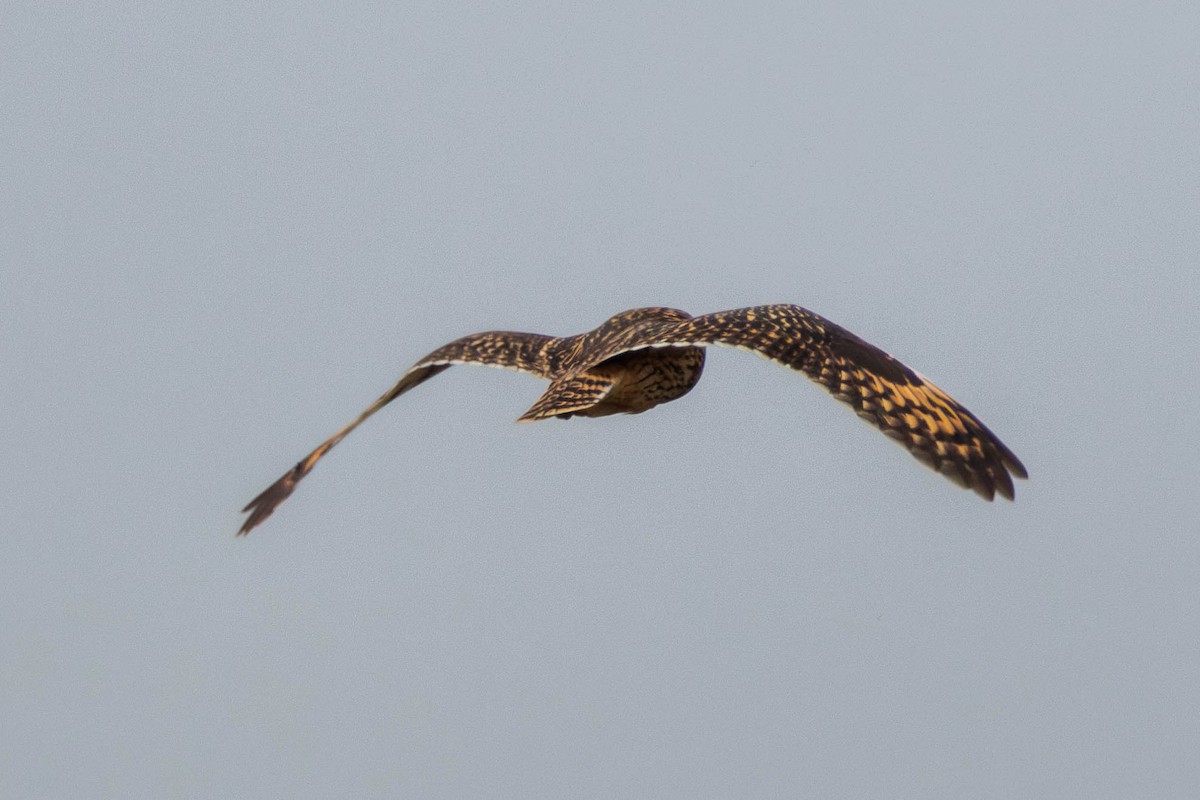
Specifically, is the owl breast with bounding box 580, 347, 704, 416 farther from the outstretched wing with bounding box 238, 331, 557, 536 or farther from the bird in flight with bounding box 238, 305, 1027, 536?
the outstretched wing with bounding box 238, 331, 557, 536

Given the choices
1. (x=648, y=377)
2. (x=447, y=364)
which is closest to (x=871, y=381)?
(x=648, y=377)

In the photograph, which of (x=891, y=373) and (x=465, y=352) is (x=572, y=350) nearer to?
(x=465, y=352)

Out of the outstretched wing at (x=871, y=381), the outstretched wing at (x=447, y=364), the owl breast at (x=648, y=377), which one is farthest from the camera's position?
the outstretched wing at (x=447, y=364)

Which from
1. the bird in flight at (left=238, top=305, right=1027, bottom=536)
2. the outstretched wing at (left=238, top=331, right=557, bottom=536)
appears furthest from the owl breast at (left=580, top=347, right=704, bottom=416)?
the outstretched wing at (left=238, top=331, right=557, bottom=536)

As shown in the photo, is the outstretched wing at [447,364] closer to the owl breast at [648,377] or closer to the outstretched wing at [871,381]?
the owl breast at [648,377]

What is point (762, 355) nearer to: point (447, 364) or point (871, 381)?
point (871, 381)

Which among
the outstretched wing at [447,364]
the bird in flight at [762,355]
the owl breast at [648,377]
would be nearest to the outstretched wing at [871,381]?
the bird in flight at [762,355]

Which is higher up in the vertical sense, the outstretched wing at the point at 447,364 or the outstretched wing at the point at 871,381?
→ the outstretched wing at the point at 871,381
